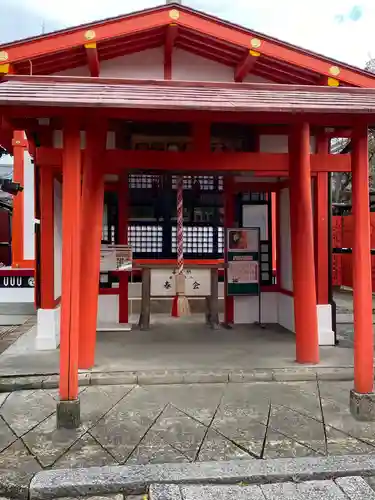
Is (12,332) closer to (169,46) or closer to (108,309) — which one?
(108,309)

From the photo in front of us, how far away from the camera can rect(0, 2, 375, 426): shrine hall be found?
4574 mm

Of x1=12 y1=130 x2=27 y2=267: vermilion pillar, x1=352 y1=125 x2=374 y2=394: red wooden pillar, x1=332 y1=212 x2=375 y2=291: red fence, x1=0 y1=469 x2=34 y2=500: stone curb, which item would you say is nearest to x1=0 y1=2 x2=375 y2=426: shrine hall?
x1=352 y1=125 x2=374 y2=394: red wooden pillar

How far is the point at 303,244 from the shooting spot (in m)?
6.18

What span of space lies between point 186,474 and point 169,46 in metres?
5.99

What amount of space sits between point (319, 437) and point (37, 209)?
6.00 m

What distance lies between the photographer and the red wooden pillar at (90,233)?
19.2 feet

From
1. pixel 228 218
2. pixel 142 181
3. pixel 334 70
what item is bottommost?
pixel 228 218

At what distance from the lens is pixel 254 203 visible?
9.29 m

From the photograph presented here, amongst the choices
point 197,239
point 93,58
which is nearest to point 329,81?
point 93,58

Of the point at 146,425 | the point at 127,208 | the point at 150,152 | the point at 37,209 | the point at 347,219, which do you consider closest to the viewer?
the point at 146,425

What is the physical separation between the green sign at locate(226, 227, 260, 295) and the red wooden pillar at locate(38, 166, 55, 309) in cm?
332

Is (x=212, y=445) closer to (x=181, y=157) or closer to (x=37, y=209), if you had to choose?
(x=181, y=157)

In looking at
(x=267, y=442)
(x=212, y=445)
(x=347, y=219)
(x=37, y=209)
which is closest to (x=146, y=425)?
(x=212, y=445)

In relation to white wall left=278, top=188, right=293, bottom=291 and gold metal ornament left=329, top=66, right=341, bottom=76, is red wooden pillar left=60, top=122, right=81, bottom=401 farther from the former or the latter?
white wall left=278, top=188, right=293, bottom=291
